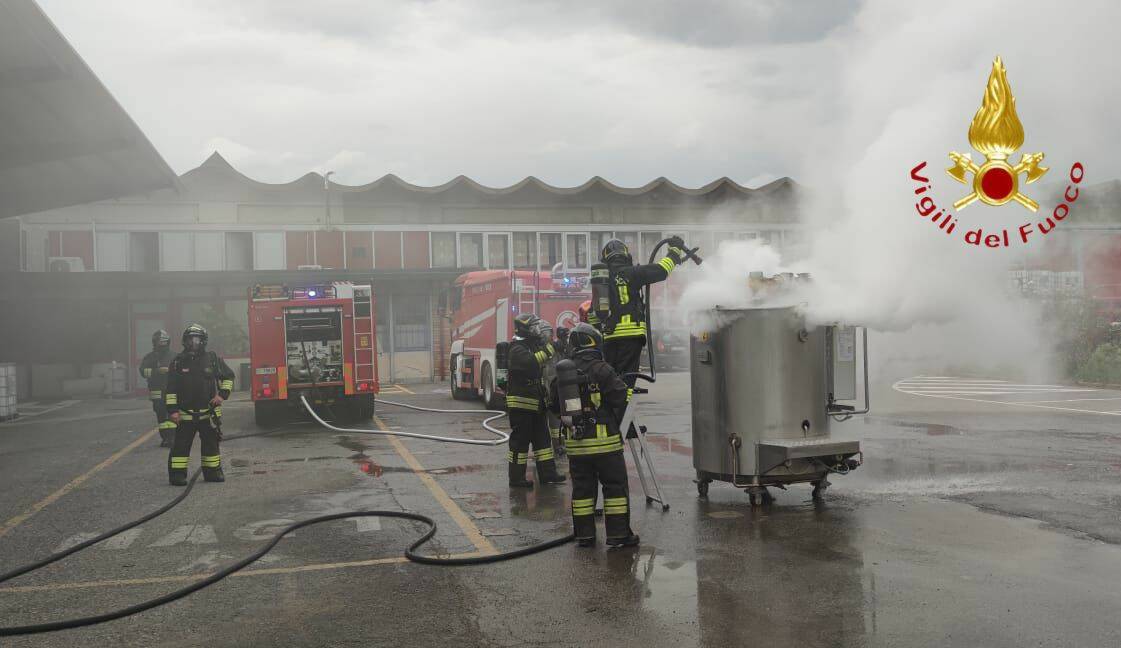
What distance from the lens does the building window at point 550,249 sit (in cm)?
Result: 3469

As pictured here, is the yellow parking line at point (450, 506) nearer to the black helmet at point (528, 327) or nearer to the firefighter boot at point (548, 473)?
the firefighter boot at point (548, 473)

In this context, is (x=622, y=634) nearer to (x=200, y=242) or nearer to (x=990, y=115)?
(x=990, y=115)

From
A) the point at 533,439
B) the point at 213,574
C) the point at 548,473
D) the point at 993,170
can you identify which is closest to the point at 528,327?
the point at 533,439

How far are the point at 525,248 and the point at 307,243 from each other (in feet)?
25.5

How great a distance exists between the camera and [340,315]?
17.2 meters

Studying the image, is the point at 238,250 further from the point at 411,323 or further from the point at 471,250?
the point at 471,250

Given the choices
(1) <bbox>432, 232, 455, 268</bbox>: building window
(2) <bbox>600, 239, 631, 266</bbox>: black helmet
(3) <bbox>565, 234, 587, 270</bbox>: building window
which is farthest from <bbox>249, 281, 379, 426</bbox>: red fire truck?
(3) <bbox>565, 234, 587, 270</bbox>: building window

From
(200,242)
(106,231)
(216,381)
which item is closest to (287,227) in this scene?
(200,242)

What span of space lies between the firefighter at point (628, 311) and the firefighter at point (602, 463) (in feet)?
3.87

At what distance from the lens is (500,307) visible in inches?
726

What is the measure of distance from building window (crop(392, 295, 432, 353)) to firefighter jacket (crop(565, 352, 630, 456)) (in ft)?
83.5

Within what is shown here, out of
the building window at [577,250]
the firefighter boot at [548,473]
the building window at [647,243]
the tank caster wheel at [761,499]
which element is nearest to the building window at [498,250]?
the building window at [577,250]

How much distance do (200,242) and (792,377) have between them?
1097 inches

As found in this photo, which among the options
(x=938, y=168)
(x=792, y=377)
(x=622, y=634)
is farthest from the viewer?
(x=938, y=168)
